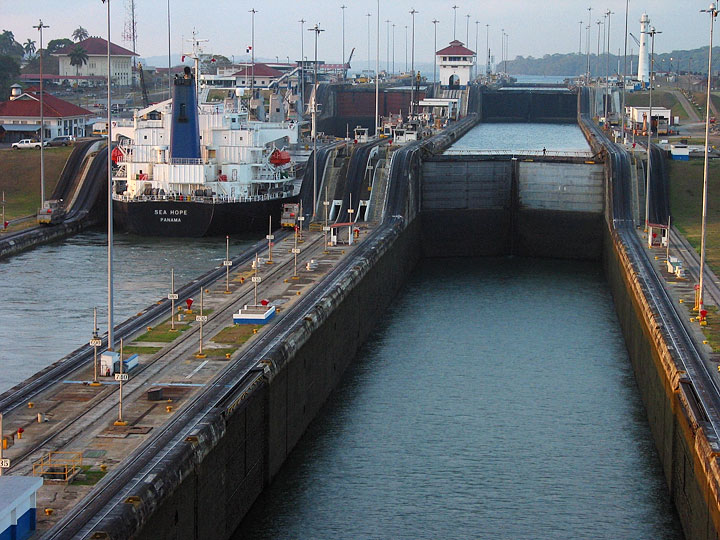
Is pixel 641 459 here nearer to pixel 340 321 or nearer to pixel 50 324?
pixel 340 321

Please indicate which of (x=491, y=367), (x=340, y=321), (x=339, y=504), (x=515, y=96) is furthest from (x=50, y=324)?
(x=515, y=96)

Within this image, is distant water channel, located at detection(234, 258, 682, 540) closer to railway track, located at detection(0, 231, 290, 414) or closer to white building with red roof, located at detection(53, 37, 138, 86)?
railway track, located at detection(0, 231, 290, 414)

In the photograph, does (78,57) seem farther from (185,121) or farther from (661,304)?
(661,304)

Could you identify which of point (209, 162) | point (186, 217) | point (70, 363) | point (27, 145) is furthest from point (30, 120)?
point (70, 363)

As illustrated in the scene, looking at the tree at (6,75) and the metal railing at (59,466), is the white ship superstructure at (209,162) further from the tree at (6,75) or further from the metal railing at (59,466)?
the tree at (6,75)

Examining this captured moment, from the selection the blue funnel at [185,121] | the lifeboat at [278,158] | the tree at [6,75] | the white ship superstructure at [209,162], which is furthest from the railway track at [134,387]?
the tree at [6,75]

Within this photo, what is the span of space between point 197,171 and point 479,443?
47.3 meters

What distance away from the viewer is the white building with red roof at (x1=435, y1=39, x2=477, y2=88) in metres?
196

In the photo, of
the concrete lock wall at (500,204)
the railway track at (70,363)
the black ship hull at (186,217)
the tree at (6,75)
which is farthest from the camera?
the tree at (6,75)

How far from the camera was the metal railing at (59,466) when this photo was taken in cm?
2878

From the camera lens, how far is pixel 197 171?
85.4 m

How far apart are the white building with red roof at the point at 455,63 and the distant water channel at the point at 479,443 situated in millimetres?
134496

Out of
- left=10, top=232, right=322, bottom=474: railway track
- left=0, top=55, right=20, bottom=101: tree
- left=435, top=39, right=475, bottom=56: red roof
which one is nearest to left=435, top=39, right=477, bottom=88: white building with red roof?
left=435, top=39, right=475, bottom=56: red roof

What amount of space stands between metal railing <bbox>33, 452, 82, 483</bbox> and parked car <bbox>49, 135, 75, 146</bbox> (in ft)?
267
